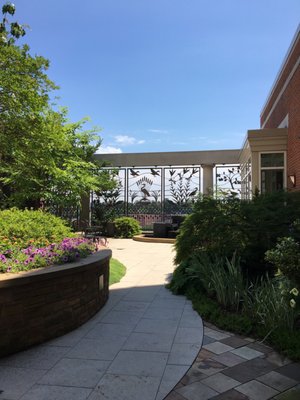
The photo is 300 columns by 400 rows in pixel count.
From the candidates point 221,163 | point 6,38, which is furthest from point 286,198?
point 221,163

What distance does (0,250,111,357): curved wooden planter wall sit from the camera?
3.72 metres

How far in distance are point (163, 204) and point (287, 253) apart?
53.0ft

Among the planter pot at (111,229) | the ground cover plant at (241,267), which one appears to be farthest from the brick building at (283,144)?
the planter pot at (111,229)

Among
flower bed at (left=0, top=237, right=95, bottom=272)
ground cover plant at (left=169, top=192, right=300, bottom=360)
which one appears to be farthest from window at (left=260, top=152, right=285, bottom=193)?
flower bed at (left=0, top=237, right=95, bottom=272)

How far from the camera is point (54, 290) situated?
4.19 meters

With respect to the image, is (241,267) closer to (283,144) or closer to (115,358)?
(115,358)

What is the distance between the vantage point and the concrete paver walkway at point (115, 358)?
3.08 m

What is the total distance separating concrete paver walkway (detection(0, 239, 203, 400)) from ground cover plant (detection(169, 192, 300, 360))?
1.66 feet

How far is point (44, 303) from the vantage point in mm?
4047

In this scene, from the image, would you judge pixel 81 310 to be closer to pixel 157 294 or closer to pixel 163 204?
pixel 157 294

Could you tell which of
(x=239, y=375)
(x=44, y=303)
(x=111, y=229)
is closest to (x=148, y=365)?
(x=239, y=375)

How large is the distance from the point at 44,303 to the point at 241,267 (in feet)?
12.6

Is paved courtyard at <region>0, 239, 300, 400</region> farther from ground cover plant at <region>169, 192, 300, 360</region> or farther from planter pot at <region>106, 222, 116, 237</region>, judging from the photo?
planter pot at <region>106, 222, 116, 237</region>

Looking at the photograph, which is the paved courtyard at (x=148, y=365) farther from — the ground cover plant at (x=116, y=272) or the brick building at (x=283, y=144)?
the brick building at (x=283, y=144)
